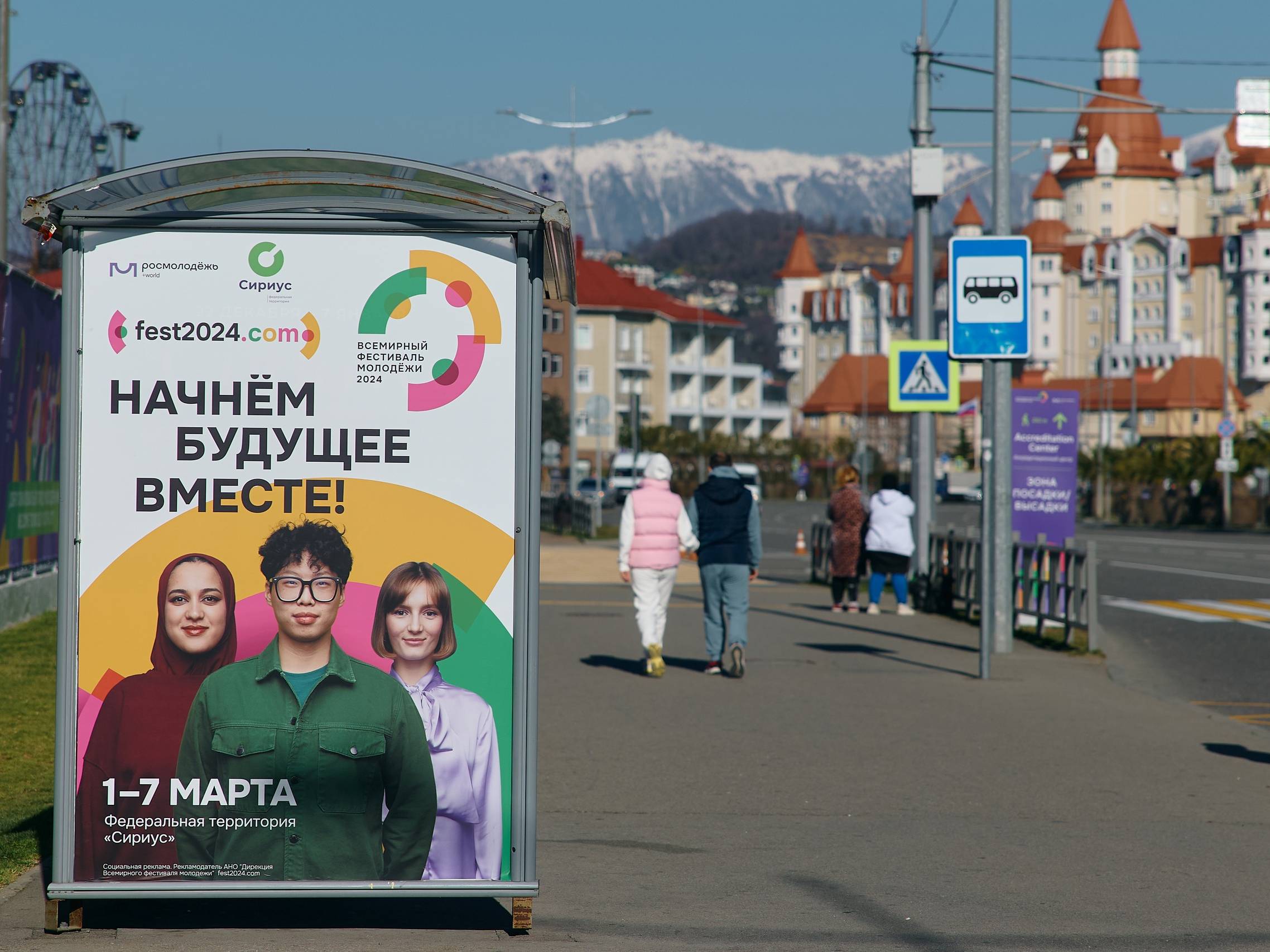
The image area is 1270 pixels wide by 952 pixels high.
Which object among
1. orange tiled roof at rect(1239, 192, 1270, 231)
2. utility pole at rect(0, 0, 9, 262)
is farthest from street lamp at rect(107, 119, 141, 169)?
orange tiled roof at rect(1239, 192, 1270, 231)

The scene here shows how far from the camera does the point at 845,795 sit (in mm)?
8383

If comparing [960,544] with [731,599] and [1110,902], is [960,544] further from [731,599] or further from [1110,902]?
[1110,902]

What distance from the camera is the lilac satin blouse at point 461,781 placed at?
216 inches

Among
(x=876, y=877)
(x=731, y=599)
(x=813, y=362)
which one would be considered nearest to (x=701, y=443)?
(x=813, y=362)

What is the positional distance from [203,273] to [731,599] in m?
8.35

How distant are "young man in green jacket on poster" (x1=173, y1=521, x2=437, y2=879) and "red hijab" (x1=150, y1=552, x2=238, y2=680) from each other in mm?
43

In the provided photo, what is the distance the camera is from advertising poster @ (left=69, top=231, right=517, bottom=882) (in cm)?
539

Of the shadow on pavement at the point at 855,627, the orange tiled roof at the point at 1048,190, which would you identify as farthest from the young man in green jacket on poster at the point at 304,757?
the orange tiled roof at the point at 1048,190

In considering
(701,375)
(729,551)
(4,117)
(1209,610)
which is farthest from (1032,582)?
(701,375)

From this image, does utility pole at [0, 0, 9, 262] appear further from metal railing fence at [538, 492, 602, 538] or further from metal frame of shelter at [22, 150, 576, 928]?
metal railing fence at [538, 492, 602, 538]

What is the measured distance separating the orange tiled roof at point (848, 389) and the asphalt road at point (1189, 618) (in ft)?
375

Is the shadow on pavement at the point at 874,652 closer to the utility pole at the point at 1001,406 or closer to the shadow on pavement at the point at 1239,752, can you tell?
the utility pole at the point at 1001,406

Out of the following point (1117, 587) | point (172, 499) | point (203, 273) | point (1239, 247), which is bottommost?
point (1117, 587)

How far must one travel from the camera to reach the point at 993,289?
44.0 ft
